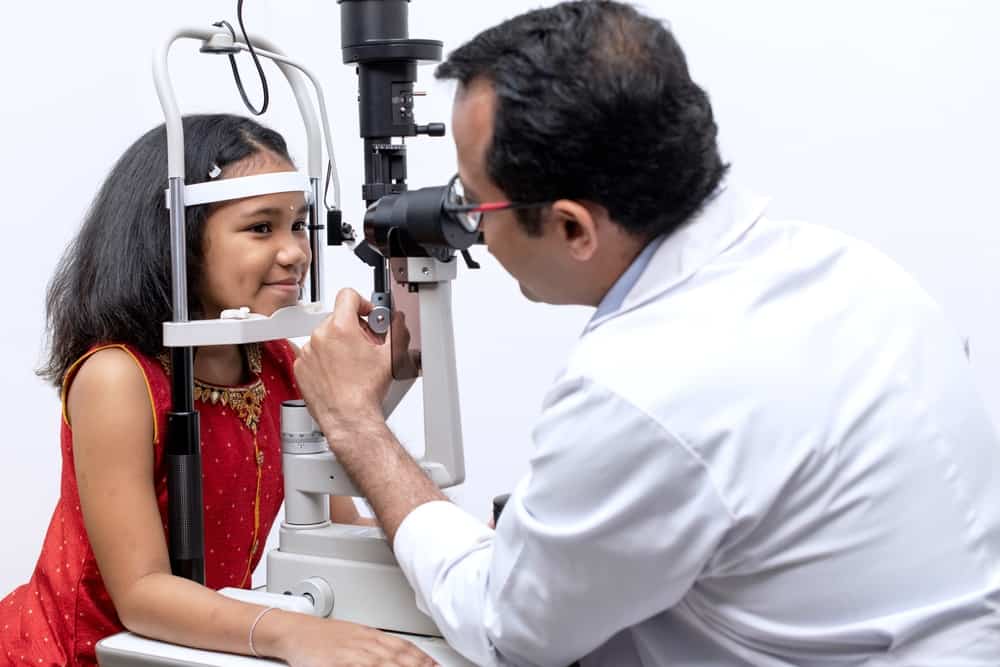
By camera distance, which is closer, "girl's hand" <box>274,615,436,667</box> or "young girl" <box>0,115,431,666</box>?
"girl's hand" <box>274,615,436,667</box>

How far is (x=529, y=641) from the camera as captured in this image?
1160 millimetres

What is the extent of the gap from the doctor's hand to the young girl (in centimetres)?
22

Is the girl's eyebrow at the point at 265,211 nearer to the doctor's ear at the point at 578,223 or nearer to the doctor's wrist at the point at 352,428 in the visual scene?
the doctor's wrist at the point at 352,428

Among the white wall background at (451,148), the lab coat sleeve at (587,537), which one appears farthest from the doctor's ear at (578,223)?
the white wall background at (451,148)

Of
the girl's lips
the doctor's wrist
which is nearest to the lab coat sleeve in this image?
the doctor's wrist

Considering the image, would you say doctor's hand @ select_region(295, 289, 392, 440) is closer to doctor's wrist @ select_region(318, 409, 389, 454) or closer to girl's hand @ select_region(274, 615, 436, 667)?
doctor's wrist @ select_region(318, 409, 389, 454)

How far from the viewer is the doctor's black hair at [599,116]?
114cm

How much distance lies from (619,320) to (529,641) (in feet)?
1.05

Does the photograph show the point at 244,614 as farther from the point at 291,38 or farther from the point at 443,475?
the point at 291,38

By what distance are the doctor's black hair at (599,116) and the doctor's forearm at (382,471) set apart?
313 millimetres

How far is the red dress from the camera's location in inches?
63.7

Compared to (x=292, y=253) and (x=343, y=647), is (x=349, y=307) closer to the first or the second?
(x=292, y=253)

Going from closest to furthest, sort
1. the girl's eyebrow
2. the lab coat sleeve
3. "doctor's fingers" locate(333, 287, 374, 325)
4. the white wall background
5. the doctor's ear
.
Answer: the lab coat sleeve, the doctor's ear, "doctor's fingers" locate(333, 287, 374, 325), the girl's eyebrow, the white wall background

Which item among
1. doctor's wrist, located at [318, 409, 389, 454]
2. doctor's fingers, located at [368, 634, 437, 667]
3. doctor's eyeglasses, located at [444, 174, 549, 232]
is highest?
doctor's eyeglasses, located at [444, 174, 549, 232]
